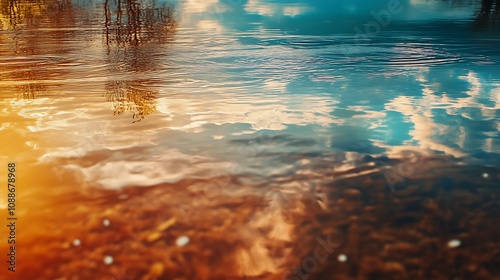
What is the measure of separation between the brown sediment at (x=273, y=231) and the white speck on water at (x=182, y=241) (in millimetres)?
33

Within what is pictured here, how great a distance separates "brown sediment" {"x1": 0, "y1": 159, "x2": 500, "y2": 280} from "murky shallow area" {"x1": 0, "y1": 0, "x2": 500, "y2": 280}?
13 millimetres

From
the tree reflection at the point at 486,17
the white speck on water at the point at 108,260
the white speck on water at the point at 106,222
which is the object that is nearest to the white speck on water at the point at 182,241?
the white speck on water at the point at 108,260

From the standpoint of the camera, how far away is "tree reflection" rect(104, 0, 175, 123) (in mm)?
6250

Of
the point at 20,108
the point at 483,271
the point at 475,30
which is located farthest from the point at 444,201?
the point at 475,30


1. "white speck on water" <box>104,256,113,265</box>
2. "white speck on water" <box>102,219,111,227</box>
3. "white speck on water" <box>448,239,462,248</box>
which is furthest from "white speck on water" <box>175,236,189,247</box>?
"white speck on water" <box>448,239,462,248</box>

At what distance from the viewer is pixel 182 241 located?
2.95 metres

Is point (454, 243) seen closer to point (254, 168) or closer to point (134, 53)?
point (254, 168)

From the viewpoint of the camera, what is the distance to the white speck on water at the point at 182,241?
9.56ft

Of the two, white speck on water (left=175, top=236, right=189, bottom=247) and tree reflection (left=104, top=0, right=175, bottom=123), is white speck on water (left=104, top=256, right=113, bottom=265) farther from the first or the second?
tree reflection (left=104, top=0, right=175, bottom=123)

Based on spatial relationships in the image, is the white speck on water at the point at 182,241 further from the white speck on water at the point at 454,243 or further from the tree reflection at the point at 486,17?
the tree reflection at the point at 486,17

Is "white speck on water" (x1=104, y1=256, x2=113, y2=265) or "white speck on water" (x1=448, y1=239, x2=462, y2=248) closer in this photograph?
"white speck on water" (x1=104, y1=256, x2=113, y2=265)

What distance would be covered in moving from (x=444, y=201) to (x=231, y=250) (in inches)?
65.3

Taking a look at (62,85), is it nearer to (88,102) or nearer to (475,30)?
(88,102)

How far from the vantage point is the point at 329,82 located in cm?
732
